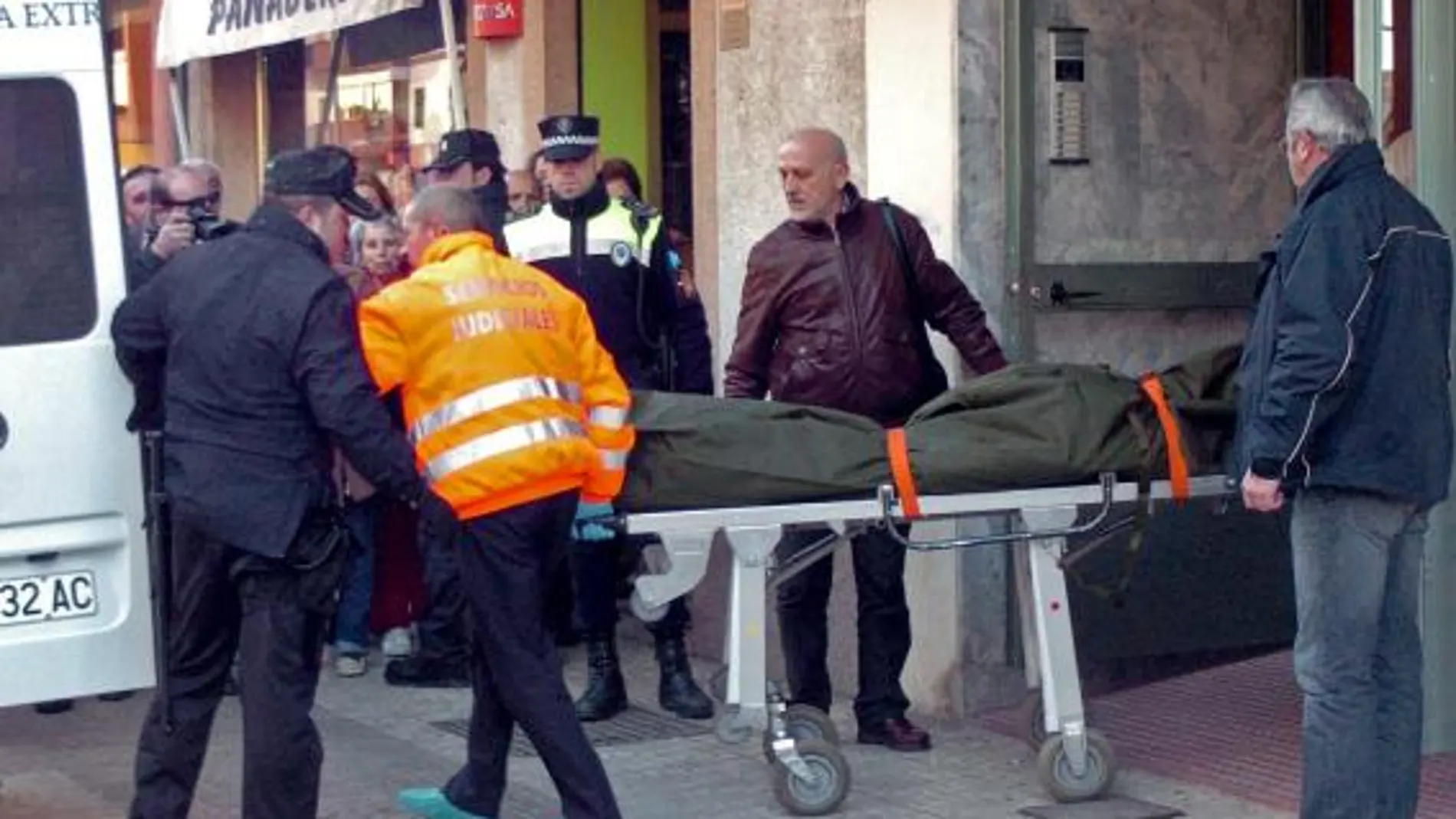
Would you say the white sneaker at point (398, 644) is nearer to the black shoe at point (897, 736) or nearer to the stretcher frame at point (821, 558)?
the black shoe at point (897, 736)

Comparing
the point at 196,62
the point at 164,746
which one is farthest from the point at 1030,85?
the point at 196,62

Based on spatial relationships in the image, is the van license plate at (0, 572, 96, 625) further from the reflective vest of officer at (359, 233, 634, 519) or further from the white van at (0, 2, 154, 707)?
the reflective vest of officer at (359, 233, 634, 519)

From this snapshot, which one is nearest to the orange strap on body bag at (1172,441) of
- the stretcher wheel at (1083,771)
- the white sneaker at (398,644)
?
the stretcher wheel at (1083,771)

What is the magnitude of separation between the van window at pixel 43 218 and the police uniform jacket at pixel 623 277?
86.0 inches

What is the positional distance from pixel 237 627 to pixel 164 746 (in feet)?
1.20

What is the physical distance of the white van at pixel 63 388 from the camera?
23.7 ft

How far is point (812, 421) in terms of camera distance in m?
7.50

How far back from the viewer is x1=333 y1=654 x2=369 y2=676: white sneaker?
10.8 m

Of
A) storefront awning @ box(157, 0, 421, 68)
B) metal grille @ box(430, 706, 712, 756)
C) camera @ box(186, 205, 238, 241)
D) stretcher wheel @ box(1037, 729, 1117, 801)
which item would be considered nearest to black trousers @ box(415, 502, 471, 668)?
metal grille @ box(430, 706, 712, 756)

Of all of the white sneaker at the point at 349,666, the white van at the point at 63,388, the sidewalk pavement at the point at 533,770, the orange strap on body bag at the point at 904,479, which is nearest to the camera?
the white van at the point at 63,388

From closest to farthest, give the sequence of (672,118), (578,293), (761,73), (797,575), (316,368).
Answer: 1. (316,368)
2. (797,575)
3. (578,293)
4. (761,73)
5. (672,118)

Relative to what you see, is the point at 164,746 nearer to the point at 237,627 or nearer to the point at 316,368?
the point at 237,627

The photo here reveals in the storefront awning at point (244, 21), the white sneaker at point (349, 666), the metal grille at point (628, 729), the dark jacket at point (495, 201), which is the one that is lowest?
the white sneaker at point (349, 666)

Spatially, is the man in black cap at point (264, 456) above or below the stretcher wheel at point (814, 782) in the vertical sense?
above
